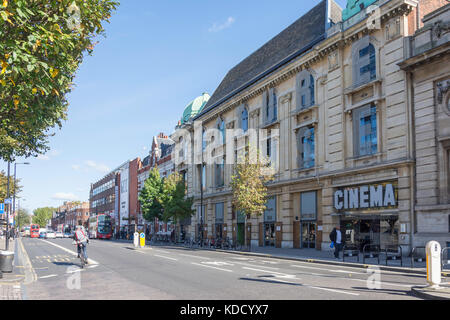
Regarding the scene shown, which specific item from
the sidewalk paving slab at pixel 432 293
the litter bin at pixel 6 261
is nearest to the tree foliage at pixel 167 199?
the litter bin at pixel 6 261

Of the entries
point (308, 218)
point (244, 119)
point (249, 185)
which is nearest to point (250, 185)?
point (249, 185)

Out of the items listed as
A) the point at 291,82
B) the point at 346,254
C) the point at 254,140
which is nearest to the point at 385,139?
the point at 346,254

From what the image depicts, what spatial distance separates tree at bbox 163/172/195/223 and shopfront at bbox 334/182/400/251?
21768mm

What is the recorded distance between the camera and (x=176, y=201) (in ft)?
153

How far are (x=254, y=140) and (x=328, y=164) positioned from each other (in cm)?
1052

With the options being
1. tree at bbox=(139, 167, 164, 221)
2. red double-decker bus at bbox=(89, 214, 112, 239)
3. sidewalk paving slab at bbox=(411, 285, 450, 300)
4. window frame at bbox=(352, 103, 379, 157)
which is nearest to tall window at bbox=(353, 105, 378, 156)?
window frame at bbox=(352, 103, 379, 157)

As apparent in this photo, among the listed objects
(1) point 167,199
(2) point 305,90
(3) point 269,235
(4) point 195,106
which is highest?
(4) point 195,106

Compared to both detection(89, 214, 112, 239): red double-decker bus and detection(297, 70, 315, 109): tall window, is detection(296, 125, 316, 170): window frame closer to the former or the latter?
detection(297, 70, 315, 109): tall window

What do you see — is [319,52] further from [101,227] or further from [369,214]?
[101,227]

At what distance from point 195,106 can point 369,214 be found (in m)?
38.4

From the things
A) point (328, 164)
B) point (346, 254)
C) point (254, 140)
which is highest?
point (254, 140)

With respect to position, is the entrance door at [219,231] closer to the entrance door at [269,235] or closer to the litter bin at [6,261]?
the entrance door at [269,235]

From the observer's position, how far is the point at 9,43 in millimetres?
9469
